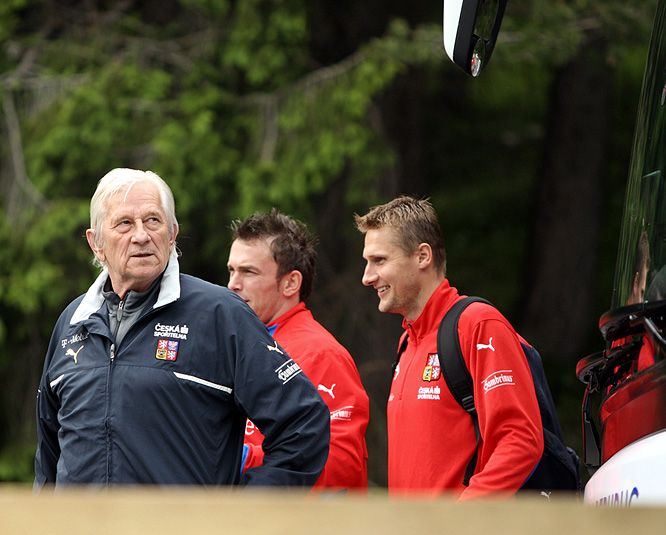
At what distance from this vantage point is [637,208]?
3.39 metres

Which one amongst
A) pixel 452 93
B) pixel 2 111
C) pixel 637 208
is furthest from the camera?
pixel 452 93

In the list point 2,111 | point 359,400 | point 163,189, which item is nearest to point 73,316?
point 163,189

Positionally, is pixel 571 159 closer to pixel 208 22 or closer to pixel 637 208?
pixel 208 22

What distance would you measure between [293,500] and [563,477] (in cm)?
Answer: 308

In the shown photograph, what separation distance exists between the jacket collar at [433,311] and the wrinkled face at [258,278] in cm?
72

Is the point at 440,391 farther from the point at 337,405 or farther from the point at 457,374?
the point at 337,405

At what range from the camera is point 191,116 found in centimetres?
1019

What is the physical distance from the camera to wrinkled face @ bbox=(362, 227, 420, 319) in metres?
4.52

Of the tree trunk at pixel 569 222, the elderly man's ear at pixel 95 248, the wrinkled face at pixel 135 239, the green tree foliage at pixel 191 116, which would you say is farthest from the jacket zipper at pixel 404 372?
the tree trunk at pixel 569 222

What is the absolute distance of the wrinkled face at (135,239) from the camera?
3.77 m

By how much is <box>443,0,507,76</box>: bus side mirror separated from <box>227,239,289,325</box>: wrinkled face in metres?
1.76

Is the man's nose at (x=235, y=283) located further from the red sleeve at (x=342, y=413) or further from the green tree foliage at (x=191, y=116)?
the green tree foliage at (x=191, y=116)

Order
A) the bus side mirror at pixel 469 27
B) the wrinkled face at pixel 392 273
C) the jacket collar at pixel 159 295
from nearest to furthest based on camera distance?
the bus side mirror at pixel 469 27 → the jacket collar at pixel 159 295 → the wrinkled face at pixel 392 273

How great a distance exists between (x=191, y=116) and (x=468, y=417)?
6501mm
